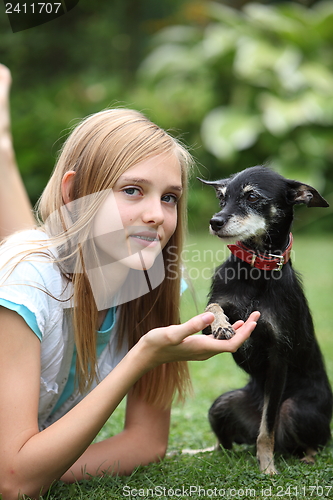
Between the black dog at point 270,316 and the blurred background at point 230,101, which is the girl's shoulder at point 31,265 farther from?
the blurred background at point 230,101

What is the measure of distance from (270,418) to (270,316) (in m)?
0.46

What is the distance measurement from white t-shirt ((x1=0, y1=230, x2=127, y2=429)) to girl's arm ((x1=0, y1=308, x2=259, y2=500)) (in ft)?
0.25

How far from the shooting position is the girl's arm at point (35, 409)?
6.19 ft

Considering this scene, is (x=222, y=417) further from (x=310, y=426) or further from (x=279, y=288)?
(x=279, y=288)

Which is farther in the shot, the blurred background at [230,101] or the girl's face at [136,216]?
the blurred background at [230,101]

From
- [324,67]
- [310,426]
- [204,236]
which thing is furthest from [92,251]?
[324,67]

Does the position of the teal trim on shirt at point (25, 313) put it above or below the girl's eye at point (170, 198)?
below

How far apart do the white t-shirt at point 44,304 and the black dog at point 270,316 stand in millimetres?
633

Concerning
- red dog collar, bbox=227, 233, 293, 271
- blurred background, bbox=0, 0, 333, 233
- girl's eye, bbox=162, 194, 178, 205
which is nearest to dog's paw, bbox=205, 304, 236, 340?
red dog collar, bbox=227, 233, 293, 271

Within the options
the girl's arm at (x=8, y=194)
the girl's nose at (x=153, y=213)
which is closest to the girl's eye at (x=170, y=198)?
the girl's nose at (x=153, y=213)

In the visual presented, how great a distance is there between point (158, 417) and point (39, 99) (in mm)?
10835

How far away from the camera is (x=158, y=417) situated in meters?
2.60

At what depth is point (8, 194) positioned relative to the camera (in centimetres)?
346

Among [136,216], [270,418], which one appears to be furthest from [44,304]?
[270,418]
